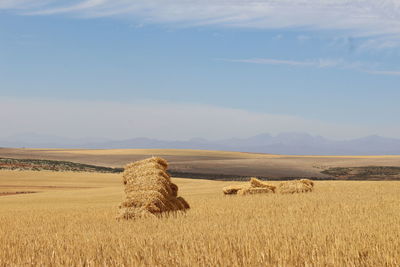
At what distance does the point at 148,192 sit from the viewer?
13.5 m

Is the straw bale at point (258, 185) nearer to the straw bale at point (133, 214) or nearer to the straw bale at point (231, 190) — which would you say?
the straw bale at point (231, 190)

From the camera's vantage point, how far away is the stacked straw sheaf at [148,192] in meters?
13.1

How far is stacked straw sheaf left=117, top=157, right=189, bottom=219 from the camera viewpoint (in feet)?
43.1

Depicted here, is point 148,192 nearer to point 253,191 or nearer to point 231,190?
point 253,191

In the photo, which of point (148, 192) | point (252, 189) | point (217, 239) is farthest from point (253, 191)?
point (217, 239)

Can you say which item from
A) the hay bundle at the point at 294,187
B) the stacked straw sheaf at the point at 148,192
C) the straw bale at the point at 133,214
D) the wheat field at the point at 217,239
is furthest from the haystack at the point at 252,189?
the straw bale at the point at 133,214

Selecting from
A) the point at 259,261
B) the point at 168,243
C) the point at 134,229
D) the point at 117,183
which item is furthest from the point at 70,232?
the point at 117,183

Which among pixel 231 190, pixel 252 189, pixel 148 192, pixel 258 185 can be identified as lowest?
pixel 231 190

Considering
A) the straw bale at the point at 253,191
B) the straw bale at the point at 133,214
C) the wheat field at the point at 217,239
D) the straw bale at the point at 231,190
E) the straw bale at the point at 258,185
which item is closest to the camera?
the wheat field at the point at 217,239

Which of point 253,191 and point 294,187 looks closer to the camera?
point 253,191

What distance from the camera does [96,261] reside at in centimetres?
734

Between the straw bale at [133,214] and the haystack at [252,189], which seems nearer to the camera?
the straw bale at [133,214]

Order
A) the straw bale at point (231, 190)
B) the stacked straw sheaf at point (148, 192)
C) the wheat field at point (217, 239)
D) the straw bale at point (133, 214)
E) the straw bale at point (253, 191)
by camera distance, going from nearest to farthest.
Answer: the wheat field at point (217, 239) → the straw bale at point (133, 214) → the stacked straw sheaf at point (148, 192) → the straw bale at point (253, 191) → the straw bale at point (231, 190)

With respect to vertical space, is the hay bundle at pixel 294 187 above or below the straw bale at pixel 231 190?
above
